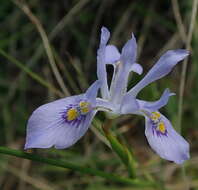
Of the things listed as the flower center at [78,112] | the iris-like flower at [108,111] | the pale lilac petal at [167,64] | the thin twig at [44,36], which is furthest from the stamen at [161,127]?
the thin twig at [44,36]

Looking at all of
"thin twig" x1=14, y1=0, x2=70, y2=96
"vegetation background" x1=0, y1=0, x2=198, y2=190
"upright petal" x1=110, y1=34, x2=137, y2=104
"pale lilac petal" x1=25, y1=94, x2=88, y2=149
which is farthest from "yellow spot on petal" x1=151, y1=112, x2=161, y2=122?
"vegetation background" x1=0, y1=0, x2=198, y2=190

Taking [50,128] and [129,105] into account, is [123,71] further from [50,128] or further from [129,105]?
[50,128]


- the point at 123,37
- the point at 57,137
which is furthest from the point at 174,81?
the point at 57,137

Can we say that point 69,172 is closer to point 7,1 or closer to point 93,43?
point 93,43

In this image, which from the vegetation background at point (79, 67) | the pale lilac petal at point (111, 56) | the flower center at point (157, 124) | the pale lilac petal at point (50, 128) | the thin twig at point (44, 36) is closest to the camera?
the pale lilac petal at point (50, 128)

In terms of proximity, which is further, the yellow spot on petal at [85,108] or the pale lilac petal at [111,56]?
the pale lilac petal at [111,56]

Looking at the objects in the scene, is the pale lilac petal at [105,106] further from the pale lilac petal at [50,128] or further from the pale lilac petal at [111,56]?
the pale lilac petal at [111,56]

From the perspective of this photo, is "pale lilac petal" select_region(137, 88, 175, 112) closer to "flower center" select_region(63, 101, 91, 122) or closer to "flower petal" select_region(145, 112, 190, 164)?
"flower petal" select_region(145, 112, 190, 164)
